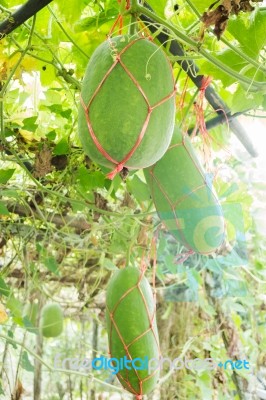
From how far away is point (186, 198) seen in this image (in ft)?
3.58

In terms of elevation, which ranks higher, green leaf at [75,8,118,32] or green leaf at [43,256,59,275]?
green leaf at [75,8,118,32]

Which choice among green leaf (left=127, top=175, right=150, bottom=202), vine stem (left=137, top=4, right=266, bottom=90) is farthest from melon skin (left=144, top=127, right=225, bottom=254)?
green leaf (left=127, top=175, right=150, bottom=202)

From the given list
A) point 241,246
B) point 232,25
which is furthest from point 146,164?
point 241,246

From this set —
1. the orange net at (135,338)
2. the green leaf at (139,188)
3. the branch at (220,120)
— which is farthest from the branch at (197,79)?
the orange net at (135,338)

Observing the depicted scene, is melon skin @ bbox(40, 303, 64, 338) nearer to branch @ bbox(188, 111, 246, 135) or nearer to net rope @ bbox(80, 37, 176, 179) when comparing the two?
branch @ bbox(188, 111, 246, 135)

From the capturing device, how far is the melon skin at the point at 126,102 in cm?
77

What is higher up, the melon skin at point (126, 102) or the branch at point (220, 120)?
the branch at point (220, 120)

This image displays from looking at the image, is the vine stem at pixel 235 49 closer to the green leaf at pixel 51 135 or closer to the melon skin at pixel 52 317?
the green leaf at pixel 51 135

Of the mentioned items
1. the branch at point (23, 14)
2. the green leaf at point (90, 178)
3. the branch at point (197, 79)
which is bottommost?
the green leaf at point (90, 178)

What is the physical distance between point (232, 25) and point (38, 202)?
1017mm

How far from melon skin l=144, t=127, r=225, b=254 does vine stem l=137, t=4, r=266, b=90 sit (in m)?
0.24

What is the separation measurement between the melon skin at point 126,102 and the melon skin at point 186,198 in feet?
0.84

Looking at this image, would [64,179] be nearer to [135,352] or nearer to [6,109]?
[6,109]

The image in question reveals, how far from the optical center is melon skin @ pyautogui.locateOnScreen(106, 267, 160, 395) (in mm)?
1278
